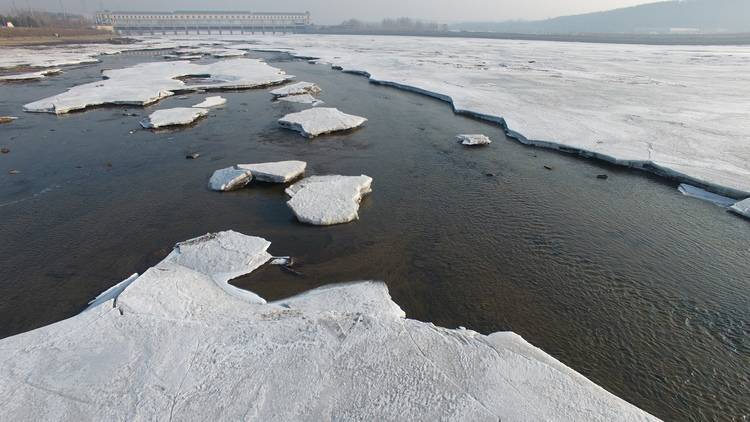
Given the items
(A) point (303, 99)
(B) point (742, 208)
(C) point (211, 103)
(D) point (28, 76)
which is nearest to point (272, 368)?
(B) point (742, 208)

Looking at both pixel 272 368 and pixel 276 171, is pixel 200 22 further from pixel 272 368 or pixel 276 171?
pixel 272 368

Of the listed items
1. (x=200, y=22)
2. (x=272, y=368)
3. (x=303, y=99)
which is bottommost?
(x=272, y=368)

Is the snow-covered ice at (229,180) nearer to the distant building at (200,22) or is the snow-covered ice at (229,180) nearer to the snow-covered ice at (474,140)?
the snow-covered ice at (474,140)

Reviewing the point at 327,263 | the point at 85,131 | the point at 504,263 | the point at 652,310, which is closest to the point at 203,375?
the point at 327,263

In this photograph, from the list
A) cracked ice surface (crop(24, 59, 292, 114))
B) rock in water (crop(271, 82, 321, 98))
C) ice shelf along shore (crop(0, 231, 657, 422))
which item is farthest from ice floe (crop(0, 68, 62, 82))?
ice shelf along shore (crop(0, 231, 657, 422))

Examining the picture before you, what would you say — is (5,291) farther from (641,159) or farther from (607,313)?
(641,159)

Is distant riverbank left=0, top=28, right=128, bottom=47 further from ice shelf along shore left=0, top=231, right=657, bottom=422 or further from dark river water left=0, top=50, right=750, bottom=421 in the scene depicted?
ice shelf along shore left=0, top=231, right=657, bottom=422
